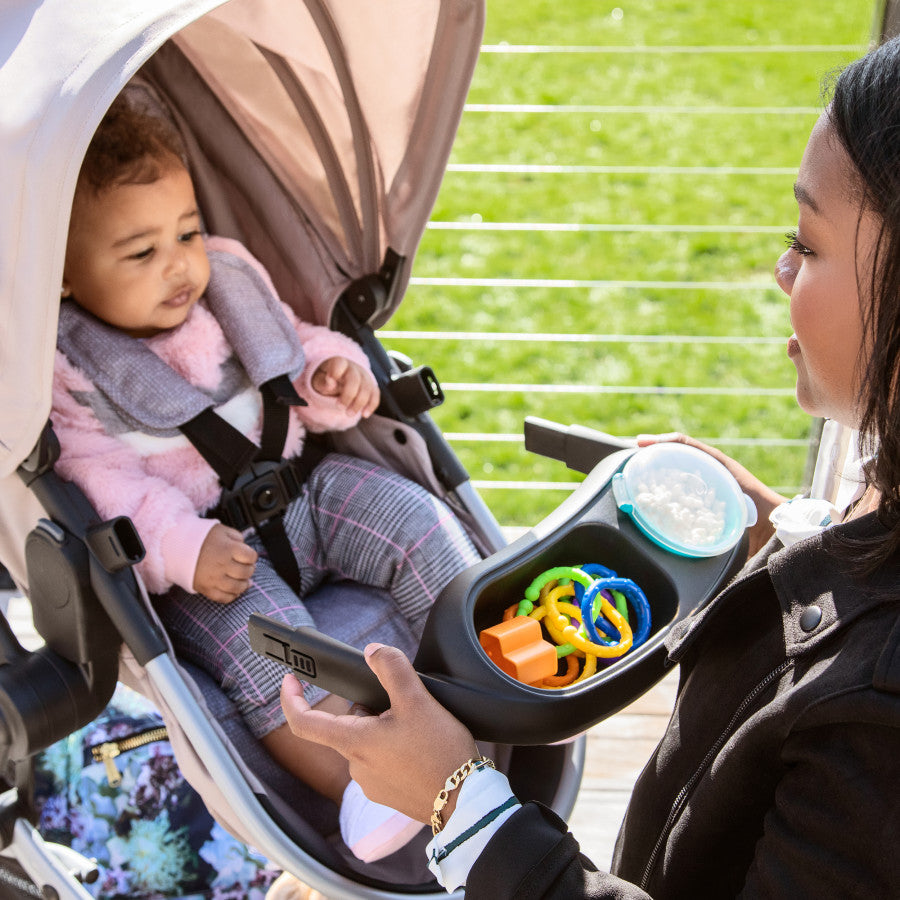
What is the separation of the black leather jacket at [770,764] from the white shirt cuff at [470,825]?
0.03 m

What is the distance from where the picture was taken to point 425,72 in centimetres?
172

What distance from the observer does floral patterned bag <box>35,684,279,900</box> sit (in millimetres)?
1957

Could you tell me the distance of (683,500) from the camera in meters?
1.45

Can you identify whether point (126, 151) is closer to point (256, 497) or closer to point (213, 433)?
point (213, 433)

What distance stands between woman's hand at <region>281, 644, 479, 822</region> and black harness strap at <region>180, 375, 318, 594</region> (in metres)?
0.68

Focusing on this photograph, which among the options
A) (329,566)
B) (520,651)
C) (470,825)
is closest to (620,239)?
(329,566)

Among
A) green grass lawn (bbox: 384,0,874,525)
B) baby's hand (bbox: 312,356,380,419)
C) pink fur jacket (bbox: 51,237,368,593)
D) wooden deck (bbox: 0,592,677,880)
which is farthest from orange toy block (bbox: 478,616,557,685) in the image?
green grass lawn (bbox: 384,0,874,525)

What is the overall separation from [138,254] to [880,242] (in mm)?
1264

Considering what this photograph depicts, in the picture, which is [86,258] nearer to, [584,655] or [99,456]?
[99,456]

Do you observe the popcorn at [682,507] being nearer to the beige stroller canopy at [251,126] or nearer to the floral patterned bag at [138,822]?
the beige stroller canopy at [251,126]

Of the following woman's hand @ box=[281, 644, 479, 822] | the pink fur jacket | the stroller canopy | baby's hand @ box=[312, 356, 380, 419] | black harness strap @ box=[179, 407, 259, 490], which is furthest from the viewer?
baby's hand @ box=[312, 356, 380, 419]

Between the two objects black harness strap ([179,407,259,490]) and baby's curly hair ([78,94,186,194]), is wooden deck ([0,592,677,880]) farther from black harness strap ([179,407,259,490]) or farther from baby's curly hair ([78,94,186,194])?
baby's curly hair ([78,94,186,194])

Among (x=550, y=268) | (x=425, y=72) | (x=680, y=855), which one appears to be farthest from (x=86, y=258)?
(x=550, y=268)

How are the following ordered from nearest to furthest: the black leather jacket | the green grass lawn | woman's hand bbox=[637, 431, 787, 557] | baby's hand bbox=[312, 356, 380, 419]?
the black leather jacket
woman's hand bbox=[637, 431, 787, 557]
baby's hand bbox=[312, 356, 380, 419]
the green grass lawn
